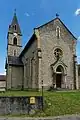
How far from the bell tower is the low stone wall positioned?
49.4m

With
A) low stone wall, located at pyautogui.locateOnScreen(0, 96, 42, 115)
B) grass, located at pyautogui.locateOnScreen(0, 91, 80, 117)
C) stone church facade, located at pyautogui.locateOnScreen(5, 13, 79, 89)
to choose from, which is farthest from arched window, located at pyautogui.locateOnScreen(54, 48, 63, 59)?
low stone wall, located at pyautogui.locateOnScreen(0, 96, 42, 115)

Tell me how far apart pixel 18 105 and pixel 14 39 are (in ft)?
172

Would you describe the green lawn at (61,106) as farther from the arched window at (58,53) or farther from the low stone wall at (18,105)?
the arched window at (58,53)

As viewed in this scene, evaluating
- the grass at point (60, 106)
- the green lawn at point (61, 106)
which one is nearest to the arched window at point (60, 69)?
the green lawn at point (61, 106)

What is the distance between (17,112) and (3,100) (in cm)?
146

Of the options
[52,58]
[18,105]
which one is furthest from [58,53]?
[18,105]

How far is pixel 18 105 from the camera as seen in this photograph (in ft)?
55.1

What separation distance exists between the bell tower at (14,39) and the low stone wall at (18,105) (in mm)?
49381

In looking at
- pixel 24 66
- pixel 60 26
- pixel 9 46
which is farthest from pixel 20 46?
pixel 60 26

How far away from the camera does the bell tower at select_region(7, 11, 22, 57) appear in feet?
218

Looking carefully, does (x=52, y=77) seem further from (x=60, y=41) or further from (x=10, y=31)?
(x=10, y=31)

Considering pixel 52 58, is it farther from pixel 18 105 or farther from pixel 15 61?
pixel 18 105

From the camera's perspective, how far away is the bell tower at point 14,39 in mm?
66312

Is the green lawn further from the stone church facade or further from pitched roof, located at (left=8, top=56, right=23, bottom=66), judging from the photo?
pitched roof, located at (left=8, top=56, right=23, bottom=66)
